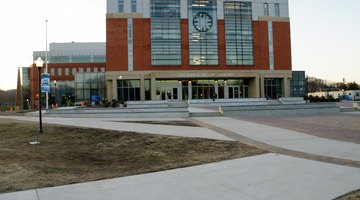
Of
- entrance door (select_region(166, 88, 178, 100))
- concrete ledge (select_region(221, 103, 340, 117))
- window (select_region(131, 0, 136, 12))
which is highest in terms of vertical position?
window (select_region(131, 0, 136, 12))

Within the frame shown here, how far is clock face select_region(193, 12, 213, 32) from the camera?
57531 millimetres

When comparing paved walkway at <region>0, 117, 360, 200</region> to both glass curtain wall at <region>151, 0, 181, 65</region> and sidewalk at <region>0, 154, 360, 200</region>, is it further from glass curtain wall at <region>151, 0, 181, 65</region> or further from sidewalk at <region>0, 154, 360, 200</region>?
glass curtain wall at <region>151, 0, 181, 65</region>

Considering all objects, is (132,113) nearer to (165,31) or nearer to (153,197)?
(153,197)

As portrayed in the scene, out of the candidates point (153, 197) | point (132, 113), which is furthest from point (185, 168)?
point (132, 113)

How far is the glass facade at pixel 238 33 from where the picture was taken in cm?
5838

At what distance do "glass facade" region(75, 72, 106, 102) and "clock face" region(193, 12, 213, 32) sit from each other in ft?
87.2

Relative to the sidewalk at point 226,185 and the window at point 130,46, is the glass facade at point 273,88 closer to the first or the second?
the window at point 130,46

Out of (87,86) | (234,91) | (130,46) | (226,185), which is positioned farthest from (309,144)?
(87,86)

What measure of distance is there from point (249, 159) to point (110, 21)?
51.2m

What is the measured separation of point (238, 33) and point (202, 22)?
7.20 metres

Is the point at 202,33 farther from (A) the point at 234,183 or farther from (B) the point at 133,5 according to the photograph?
(A) the point at 234,183

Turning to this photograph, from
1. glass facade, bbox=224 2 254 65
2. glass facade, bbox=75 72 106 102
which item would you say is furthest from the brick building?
glass facade, bbox=75 72 106 102

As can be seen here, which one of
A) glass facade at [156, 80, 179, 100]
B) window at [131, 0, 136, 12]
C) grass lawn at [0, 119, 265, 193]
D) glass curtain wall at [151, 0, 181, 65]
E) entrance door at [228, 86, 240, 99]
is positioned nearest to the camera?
grass lawn at [0, 119, 265, 193]

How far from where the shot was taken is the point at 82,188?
21.3ft
